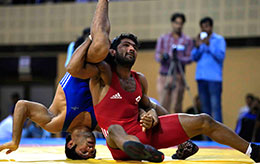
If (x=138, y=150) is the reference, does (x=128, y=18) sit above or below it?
above

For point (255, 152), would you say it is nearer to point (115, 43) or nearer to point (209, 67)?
point (115, 43)

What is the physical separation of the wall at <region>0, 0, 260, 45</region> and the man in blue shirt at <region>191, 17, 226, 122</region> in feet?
10.2

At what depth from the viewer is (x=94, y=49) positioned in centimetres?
305

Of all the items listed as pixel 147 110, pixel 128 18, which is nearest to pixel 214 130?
pixel 147 110

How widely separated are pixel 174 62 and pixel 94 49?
339cm

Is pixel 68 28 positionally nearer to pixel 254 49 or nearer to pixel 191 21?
pixel 191 21

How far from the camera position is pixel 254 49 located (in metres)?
9.00

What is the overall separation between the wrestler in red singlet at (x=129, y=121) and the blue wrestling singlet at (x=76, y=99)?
48 centimetres

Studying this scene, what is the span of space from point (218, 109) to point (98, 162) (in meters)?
2.80

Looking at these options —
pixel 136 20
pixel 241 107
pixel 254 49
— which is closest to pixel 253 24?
pixel 254 49

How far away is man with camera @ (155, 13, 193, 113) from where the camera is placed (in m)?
6.31

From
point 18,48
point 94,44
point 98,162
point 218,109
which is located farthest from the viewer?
point 18,48

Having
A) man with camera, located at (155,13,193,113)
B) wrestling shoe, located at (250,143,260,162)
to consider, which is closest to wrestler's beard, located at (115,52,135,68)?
wrestling shoe, located at (250,143,260,162)

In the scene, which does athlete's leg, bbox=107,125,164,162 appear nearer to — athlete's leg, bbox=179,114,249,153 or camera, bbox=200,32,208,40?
athlete's leg, bbox=179,114,249,153
